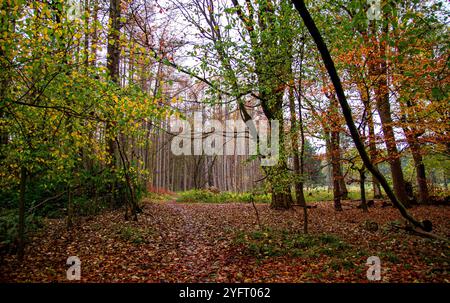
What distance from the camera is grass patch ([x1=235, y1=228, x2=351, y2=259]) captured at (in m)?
5.57

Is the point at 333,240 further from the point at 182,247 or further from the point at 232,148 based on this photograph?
the point at 232,148

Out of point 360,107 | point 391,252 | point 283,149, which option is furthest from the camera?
point 360,107

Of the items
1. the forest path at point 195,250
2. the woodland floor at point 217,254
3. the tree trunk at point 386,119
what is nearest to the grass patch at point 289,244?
the woodland floor at point 217,254

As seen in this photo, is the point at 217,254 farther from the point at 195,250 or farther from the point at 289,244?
the point at 289,244

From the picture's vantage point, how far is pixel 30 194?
8.73m

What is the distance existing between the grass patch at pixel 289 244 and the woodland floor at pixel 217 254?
27mm

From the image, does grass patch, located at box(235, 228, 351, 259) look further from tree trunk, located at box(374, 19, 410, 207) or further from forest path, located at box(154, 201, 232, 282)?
tree trunk, located at box(374, 19, 410, 207)

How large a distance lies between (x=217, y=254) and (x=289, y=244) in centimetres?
165

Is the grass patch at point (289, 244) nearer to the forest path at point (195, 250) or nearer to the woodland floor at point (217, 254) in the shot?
the woodland floor at point (217, 254)

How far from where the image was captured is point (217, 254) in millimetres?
5812

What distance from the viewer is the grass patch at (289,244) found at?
18.3 feet

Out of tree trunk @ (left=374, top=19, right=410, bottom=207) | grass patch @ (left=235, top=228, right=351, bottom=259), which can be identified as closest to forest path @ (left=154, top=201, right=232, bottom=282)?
grass patch @ (left=235, top=228, right=351, bottom=259)
